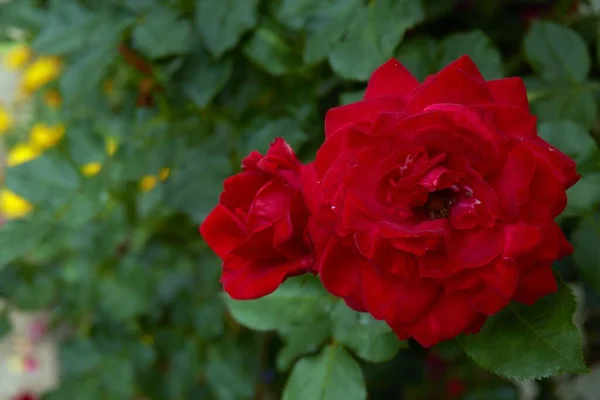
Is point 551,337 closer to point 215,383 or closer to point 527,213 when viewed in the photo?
point 527,213

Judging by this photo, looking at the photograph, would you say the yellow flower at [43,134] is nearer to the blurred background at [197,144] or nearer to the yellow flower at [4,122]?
the blurred background at [197,144]

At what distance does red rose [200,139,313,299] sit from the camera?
39cm

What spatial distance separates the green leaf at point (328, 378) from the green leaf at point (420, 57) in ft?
0.87

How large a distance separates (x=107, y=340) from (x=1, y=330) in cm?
21

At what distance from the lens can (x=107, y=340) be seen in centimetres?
99

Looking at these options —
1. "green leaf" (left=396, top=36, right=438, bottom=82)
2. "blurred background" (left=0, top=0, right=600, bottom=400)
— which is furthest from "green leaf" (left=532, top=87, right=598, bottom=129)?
"green leaf" (left=396, top=36, right=438, bottom=82)

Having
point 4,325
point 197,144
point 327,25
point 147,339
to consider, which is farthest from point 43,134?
point 327,25

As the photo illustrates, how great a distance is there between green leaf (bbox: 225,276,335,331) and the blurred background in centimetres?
1

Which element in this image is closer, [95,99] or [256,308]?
[256,308]

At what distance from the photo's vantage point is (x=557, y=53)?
64cm

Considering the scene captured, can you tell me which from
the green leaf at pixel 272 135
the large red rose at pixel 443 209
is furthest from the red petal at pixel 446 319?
the green leaf at pixel 272 135

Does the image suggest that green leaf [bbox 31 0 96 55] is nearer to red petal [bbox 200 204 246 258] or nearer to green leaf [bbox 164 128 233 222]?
green leaf [bbox 164 128 233 222]

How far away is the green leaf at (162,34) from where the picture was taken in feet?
2.25

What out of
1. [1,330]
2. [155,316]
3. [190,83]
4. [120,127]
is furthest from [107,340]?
[190,83]
